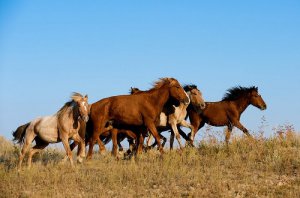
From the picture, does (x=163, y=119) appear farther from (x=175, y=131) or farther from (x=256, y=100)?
(x=256, y=100)

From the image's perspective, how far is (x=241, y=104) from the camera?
1858 centimetres

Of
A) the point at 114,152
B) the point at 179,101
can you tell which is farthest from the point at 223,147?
the point at 114,152

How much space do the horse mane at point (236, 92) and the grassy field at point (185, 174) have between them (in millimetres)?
4657

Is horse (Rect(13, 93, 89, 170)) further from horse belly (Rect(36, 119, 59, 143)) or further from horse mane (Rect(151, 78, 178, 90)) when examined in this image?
horse mane (Rect(151, 78, 178, 90))

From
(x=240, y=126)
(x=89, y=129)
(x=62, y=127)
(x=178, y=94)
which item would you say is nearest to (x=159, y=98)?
(x=178, y=94)

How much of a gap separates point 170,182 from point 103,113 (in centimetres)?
434

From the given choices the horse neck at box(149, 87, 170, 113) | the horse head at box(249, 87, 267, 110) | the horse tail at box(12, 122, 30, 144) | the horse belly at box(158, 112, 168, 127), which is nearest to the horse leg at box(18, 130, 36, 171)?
the horse tail at box(12, 122, 30, 144)

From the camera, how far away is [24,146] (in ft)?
47.0

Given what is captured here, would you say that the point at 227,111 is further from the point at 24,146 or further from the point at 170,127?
the point at 24,146

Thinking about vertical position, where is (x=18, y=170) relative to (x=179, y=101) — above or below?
below

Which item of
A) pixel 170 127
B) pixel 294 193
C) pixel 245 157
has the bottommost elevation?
pixel 294 193

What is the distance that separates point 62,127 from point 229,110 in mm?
7051

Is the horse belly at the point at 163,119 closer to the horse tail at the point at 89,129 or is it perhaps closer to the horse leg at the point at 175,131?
the horse leg at the point at 175,131

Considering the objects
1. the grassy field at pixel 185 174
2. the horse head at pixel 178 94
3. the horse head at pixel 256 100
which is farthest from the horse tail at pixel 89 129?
the horse head at pixel 256 100
